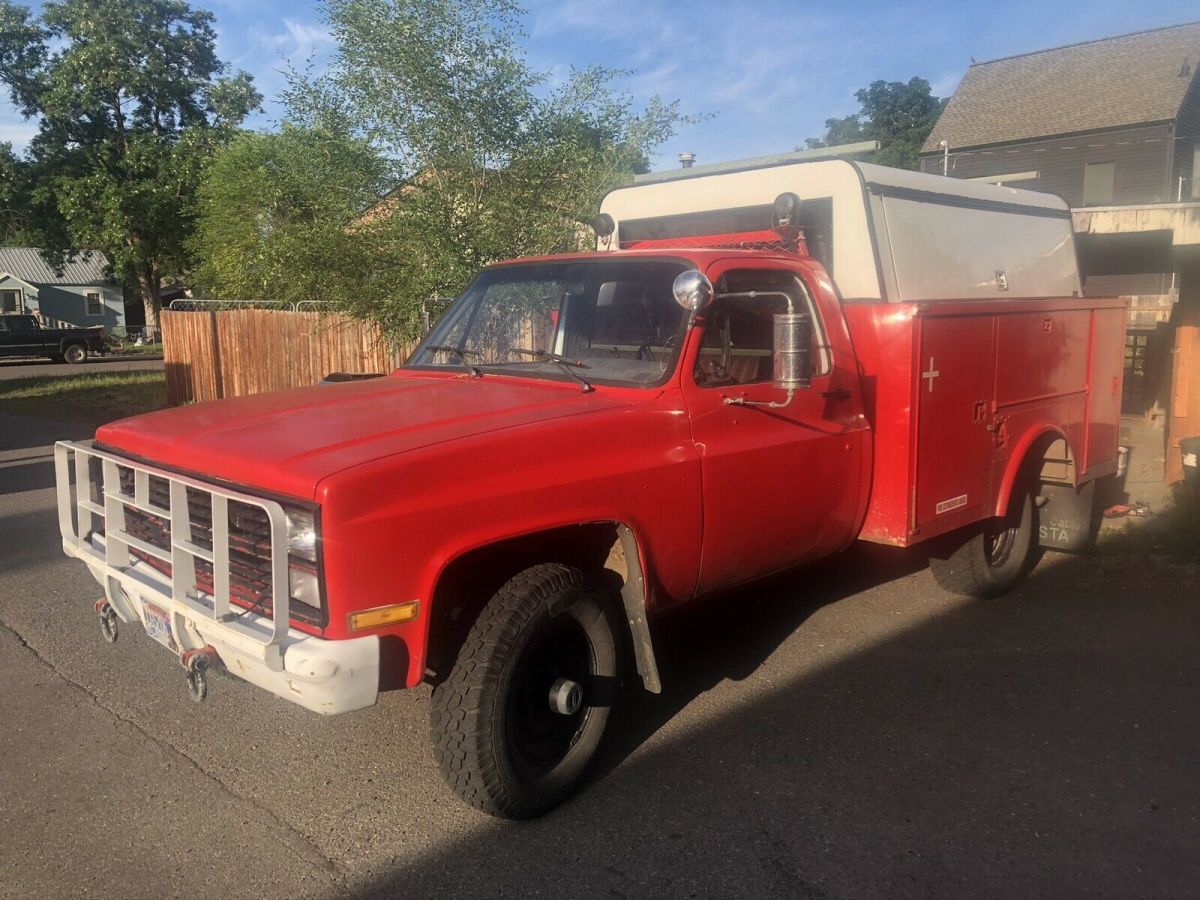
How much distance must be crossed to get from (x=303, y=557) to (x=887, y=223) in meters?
3.55

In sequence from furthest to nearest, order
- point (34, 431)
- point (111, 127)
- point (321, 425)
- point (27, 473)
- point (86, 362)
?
point (111, 127), point (86, 362), point (34, 431), point (27, 473), point (321, 425)

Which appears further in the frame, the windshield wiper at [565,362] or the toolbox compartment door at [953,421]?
the toolbox compartment door at [953,421]

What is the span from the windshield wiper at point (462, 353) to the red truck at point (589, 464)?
18 mm

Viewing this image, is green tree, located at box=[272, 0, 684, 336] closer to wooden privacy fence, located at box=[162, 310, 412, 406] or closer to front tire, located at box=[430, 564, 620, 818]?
wooden privacy fence, located at box=[162, 310, 412, 406]

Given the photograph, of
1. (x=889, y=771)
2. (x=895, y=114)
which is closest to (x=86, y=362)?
(x=889, y=771)

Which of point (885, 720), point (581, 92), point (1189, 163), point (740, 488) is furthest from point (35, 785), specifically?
point (1189, 163)

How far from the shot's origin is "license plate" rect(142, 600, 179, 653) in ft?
11.6

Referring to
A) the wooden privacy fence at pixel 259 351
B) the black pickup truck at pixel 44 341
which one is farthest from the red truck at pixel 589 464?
the black pickup truck at pixel 44 341

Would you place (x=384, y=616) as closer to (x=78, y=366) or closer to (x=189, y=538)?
(x=189, y=538)

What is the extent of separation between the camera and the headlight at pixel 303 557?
121 inches

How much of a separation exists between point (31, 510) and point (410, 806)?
6530mm

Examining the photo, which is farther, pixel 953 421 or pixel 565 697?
pixel 953 421

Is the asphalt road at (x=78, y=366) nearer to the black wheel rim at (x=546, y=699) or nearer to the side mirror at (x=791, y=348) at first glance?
the black wheel rim at (x=546, y=699)

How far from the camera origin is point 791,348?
12.4ft
